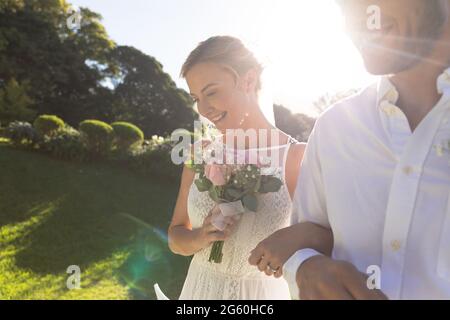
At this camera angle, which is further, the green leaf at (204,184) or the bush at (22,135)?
the bush at (22,135)

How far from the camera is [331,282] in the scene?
3.63ft

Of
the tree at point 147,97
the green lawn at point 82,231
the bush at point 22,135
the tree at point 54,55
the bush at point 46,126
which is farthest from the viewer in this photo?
the tree at point 147,97

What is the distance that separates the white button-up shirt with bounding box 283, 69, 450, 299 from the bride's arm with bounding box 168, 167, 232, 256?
0.79m

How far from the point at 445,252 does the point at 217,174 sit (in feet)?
3.89

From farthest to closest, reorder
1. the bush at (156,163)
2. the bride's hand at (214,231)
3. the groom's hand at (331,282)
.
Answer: the bush at (156,163) → the bride's hand at (214,231) → the groom's hand at (331,282)

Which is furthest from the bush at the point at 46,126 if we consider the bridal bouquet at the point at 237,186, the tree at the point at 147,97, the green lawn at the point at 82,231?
the bridal bouquet at the point at 237,186

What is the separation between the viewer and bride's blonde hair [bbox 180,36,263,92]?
2.36m

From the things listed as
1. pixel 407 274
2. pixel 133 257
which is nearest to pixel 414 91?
pixel 407 274

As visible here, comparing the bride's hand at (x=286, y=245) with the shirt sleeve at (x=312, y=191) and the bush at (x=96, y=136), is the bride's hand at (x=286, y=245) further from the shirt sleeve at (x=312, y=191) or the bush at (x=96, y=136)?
the bush at (x=96, y=136)

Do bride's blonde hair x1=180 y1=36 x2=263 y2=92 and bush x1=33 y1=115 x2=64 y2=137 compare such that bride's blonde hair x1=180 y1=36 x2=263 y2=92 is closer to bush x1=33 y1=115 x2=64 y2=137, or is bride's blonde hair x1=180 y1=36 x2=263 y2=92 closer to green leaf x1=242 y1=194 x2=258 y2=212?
green leaf x1=242 y1=194 x2=258 y2=212

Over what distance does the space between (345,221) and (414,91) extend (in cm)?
46

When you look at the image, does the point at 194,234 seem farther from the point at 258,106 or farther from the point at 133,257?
the point at 133,257

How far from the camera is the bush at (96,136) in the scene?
1328 cm
